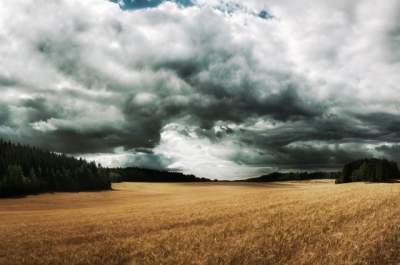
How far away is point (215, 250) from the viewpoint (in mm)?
12695

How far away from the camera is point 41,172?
110250 mm

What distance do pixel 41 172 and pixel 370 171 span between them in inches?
3676

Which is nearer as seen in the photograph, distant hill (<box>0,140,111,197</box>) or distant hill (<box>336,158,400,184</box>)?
distant hill (<box>0,140,111,197</box>)

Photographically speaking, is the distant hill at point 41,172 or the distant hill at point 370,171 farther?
the distant hill at point 370,171

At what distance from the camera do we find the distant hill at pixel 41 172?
9712 cm

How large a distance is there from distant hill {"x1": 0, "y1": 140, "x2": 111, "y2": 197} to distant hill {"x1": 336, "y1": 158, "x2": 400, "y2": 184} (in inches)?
2925

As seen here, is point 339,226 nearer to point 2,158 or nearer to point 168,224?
point 168,224

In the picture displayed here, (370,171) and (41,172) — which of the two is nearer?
(41,172)

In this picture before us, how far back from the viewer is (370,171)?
120 m

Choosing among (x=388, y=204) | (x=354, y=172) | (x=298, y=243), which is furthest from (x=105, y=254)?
(x=354, y=172)

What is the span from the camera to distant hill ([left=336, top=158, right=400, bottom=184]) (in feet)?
388

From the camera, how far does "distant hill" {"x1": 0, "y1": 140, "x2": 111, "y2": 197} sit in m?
97.1

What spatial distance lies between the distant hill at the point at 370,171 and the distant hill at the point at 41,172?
7430 cm

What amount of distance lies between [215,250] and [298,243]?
109 inches
